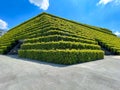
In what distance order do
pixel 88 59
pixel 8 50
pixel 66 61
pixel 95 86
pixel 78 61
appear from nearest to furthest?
pixel 95 86 → pixel 66 61 → pixel 78 61 → pixel 88 59 → pixel 8 50

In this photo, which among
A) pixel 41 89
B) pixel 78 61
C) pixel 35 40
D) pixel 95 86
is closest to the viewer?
pixel 41 89

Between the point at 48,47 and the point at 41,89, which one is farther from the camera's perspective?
the point at 48,47

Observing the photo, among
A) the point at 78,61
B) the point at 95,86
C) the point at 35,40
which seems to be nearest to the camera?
the point at 95,86

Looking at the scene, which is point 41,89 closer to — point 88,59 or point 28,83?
point 28,83

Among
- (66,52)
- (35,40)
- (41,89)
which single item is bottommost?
(41,89)

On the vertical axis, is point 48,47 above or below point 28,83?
above

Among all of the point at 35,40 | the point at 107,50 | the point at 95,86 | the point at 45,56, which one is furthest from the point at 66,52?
the point at 107,50

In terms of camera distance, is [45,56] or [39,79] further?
[45,56]

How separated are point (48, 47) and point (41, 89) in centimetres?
706

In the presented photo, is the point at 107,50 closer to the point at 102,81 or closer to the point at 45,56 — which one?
the point at 45,56

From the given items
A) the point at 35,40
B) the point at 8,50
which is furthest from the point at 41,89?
the point at 8,50

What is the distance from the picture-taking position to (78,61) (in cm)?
997

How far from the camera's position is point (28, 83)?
16.6 feet

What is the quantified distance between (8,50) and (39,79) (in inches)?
566
